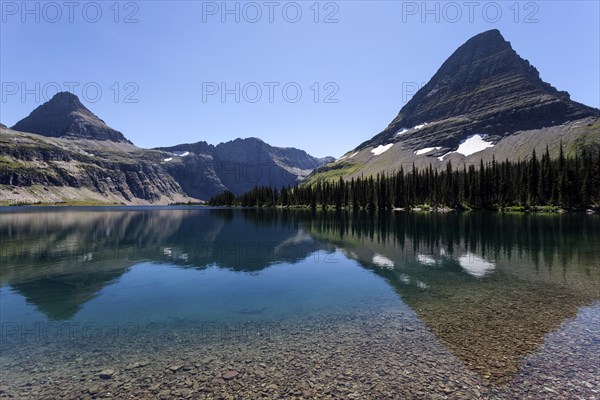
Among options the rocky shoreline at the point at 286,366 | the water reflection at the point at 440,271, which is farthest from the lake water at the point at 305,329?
the water reflection at the point at 440,271

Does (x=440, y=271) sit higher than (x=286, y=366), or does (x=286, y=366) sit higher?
(x=286, y=366)

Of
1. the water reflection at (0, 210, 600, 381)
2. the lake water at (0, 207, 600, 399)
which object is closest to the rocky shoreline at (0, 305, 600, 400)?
the lake water at (0, 207, 600, 399)

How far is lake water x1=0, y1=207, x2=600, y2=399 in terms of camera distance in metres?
12.1

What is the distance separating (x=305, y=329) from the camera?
17.7m

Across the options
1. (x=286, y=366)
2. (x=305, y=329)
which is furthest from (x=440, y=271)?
(x=286, y=366)

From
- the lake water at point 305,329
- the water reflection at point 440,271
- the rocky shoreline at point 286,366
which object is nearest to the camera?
the rocky shoreline at point 286,366

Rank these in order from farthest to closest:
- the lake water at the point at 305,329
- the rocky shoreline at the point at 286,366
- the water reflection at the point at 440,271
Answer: the water reflection at the point at 440,271 → the lake water at the point at 305,329 → the rocky shoreline at the point at 286,366

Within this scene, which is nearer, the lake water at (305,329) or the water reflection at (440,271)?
the lake water at (305,329)

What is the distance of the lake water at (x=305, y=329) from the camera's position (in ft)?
39.7

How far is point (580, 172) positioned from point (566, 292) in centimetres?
13667

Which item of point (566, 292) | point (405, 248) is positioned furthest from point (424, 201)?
point (566, 292)

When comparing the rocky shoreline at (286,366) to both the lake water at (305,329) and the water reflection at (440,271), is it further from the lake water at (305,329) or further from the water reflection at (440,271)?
the water reflection at (440,271)

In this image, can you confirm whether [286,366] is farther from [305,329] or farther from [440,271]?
[440,271]

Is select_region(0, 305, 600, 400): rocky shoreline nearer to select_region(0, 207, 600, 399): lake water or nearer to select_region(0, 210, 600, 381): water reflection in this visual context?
select_region(0, 207, 600, 399): lake water
